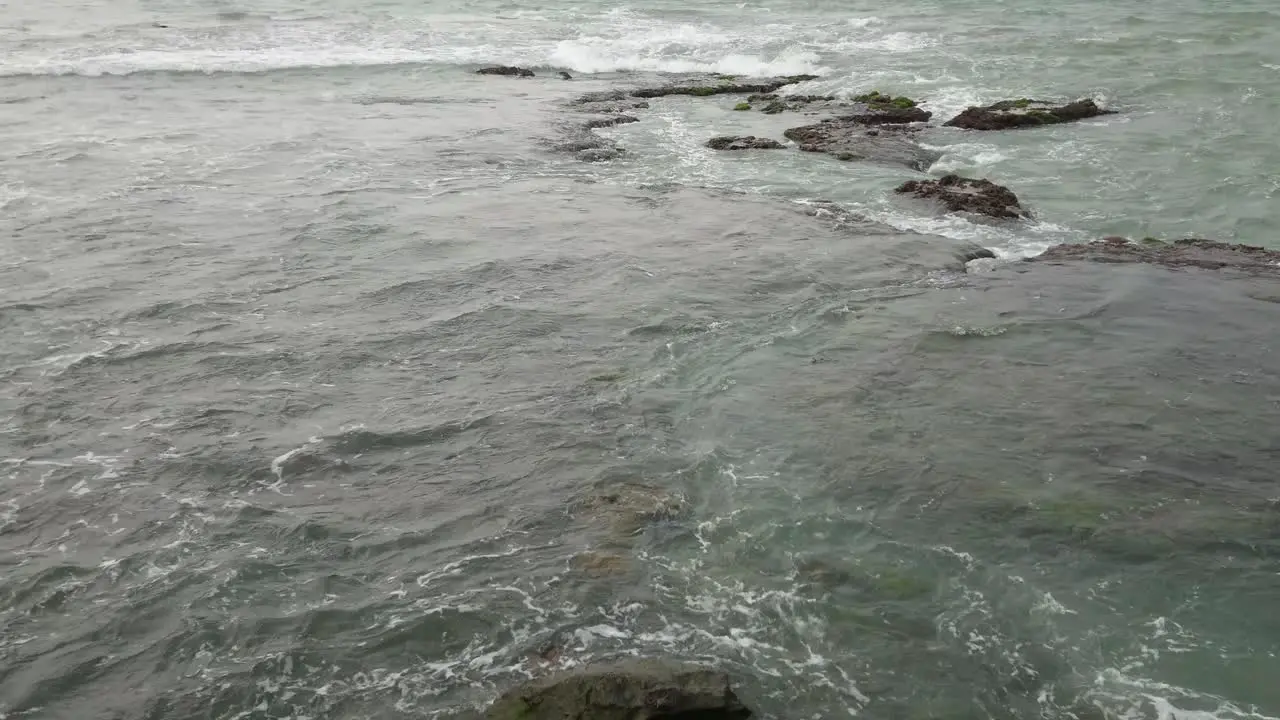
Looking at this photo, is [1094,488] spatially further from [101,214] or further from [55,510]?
[101,214]

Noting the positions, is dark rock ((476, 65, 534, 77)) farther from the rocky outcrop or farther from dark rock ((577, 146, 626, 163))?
the rocky outcrop

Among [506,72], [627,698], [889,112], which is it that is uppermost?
[506,72]

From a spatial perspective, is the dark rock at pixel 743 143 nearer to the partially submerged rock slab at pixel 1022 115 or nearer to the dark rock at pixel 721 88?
the partially submerged rock slab at pixel 1022 115

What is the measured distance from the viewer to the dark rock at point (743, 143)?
2527 cm

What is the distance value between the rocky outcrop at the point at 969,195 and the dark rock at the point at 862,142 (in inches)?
85.6

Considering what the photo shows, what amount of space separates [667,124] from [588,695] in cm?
2265

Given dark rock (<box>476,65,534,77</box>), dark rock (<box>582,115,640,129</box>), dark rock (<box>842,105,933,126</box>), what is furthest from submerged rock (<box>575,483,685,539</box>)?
dark rock (<box>476,65,534,77</box>)

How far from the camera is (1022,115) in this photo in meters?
25.8

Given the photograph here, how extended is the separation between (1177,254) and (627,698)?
1386cm

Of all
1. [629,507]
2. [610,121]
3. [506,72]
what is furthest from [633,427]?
[506,72]

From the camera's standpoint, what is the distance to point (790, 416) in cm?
1274

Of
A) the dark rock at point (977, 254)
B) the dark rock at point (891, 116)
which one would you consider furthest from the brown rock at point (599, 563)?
the dark rock at point (891, 116)

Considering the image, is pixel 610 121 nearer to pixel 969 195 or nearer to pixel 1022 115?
pixel 1022 115

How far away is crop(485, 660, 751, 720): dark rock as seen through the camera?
25.7 feet
